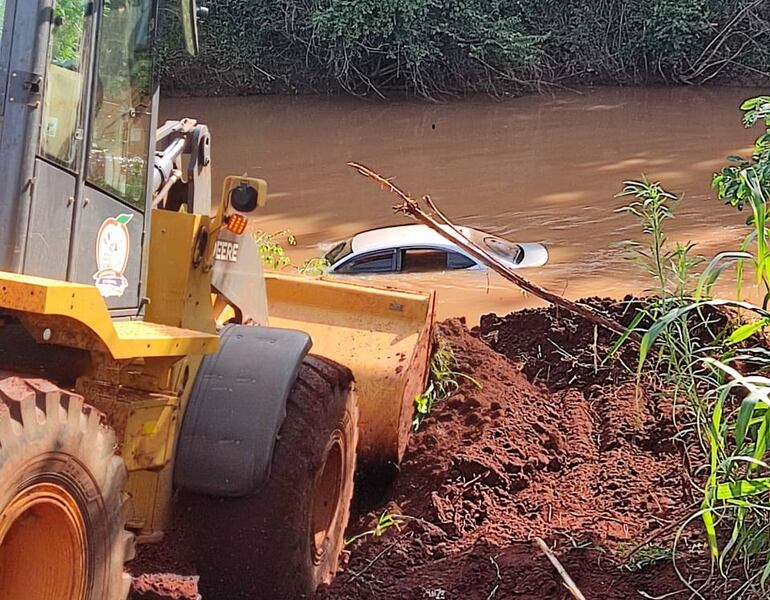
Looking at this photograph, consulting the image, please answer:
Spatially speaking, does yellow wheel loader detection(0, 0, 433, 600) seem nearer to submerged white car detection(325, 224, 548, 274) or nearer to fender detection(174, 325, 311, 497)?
fender detection(174, 325, 311, 497)

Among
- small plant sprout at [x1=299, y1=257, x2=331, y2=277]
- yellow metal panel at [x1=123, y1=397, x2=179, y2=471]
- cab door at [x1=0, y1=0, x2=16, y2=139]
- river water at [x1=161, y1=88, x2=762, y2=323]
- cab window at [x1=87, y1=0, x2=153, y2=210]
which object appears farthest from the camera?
river water at [x1=161, y1=88, x2=762, y2=323]

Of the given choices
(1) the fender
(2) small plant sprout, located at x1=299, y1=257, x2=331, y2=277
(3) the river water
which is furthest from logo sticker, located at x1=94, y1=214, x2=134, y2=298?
(3) the river water

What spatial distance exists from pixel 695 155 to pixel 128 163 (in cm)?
1652

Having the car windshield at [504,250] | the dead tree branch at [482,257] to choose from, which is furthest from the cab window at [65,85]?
the car windshield at [504,250]

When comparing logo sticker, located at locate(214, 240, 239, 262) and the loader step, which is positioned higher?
logo sticker, located at locate(214, 240, 239, 262)

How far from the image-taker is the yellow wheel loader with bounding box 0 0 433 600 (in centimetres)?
290

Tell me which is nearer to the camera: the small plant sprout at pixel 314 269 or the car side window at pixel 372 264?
the small plant sprout at pixel 314 269

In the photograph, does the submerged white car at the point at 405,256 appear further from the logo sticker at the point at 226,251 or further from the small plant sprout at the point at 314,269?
the logo sticker at the point at 226,251

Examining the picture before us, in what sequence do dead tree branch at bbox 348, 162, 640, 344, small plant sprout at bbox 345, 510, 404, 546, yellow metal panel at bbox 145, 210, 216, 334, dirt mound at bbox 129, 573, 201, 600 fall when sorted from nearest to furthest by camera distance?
dirt mound at bbox 129, 573, 201, 600 < yellow metal panel at bbox 145, 210, 216, 334 < small plant sprout at bbox 345, 510, 404, 546 < dead tree branch at bbox 348, 162, 640, 344

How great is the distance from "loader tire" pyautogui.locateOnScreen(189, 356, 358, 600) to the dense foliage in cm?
2141

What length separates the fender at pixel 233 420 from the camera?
389 cm

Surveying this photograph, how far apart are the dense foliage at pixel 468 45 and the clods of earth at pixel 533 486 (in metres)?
18.3

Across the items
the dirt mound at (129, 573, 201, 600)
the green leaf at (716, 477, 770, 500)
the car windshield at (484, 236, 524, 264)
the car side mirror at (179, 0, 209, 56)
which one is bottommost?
the dirt mound at (129, 573, 201, 600)

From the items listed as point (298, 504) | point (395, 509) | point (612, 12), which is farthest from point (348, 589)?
point (612, 12)
